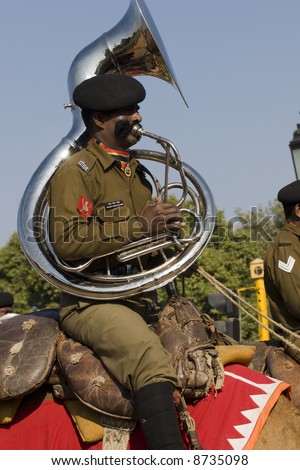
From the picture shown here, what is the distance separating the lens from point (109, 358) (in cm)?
557

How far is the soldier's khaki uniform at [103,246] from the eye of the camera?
5.45 m

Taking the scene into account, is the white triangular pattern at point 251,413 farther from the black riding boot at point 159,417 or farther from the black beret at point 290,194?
the black beret at point 290,194

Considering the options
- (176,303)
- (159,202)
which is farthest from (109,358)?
(159,202)

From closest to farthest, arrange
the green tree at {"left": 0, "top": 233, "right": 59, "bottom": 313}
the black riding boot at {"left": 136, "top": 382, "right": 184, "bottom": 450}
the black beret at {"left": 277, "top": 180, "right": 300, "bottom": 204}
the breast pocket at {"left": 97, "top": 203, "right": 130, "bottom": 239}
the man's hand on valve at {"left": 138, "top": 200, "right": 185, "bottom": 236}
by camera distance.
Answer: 1. the black riding boot at {"left": 136, "top": 382, "right": 184, "bottom": 450}
2. the man's hand on valve at {"left": 138, "top": 200, "right": 185, "bottom": 236}
3. the breast pocket at {"left": 97, "top": 203, "right": 130, "bottom": 239}
4. the black beret at {"left": 277, "top": 180, "right": 300, "bottom": 204}
5. the green tree at {"left": 0, "top": 233, "right": 59, "bottom": 313}

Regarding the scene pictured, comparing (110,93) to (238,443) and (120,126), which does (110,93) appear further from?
(238,443)

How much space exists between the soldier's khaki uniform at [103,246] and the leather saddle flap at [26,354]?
0.54ft

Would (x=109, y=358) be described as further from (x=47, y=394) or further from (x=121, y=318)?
(x=47, y=394)

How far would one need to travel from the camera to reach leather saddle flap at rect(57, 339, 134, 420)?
5512mm

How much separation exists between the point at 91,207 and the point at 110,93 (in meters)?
0.74

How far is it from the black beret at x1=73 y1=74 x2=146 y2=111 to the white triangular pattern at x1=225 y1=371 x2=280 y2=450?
182 centimetres

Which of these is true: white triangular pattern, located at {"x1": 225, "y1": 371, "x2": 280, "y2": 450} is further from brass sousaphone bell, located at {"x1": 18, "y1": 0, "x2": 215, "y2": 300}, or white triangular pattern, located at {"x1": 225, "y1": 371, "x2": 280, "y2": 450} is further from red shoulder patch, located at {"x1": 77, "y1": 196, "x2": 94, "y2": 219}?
red shoulder patch, located at {"x1": 77, "y1": 196, "x2": 94, "y2": 219}

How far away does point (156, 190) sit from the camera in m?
6.34

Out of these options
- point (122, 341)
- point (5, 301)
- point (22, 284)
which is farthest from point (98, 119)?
point (22, 284)

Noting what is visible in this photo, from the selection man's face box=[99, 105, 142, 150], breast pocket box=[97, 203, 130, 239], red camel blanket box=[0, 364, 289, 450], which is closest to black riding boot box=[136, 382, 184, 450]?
red camel blanket box=[0, 364, 289, 450]
